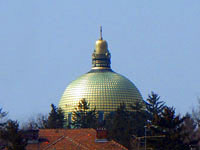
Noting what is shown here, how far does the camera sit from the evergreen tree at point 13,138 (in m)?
71.7

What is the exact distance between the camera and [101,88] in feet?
554

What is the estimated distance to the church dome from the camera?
539 ft

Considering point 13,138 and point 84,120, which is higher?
point 84,120

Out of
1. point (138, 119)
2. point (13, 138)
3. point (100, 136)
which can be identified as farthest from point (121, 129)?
point (13, 138)

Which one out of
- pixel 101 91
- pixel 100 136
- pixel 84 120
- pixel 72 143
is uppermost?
pixel 101 91

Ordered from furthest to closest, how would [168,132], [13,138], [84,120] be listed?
[84,120], [13,138], [168,132]

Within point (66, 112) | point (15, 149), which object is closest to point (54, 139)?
point (15, 149)

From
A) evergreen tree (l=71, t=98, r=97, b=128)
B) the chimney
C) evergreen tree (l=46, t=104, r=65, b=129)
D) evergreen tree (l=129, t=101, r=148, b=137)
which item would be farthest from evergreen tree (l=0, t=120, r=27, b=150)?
evergreen tree (l=46, t=104, r=65, b=129)

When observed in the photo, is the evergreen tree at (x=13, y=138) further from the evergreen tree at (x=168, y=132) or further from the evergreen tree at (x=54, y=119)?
the evergreen tree at (x=54, y=119)

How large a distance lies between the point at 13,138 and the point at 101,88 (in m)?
96.5

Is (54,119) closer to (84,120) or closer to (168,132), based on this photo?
(84,120)

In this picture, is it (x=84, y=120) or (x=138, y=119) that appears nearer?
(x=138, y=119)

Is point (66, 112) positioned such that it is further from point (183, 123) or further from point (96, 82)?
point (183, 123)

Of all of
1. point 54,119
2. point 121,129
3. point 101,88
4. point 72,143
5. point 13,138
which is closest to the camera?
point 13,138
